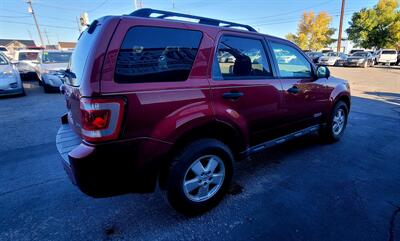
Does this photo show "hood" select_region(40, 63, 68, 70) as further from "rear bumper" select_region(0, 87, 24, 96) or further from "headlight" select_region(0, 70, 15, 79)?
"rear bumper" select_region(0, 87, 24, 96)

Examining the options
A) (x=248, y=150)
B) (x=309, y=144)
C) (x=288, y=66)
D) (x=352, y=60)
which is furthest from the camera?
(x=352, y=60)

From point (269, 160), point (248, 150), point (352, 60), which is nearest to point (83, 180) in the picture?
point (248, 150)

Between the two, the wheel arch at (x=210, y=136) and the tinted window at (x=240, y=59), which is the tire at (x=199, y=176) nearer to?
the wheel arch at (x=210, y=136)

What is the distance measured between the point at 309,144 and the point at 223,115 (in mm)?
2702

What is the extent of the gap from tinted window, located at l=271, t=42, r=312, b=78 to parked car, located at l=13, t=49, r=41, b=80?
13.9 meters

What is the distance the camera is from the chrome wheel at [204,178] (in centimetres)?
232

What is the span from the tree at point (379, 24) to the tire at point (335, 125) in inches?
1472

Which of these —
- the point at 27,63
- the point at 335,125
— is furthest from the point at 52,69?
the point at 335,125

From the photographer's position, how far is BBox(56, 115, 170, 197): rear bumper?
71.4 inches

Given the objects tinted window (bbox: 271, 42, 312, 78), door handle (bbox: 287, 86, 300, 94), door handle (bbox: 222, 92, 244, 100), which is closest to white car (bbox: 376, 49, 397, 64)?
tinted window (bbox: 271, 42, 312, 78)

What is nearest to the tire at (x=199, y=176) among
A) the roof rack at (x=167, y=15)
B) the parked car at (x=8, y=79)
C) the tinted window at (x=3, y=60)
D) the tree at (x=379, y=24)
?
the roof rack at (x=167, y=15)

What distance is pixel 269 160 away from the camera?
3709 millimetres

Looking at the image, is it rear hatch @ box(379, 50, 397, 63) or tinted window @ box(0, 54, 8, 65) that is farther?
rear hatch @ box(379, 50, 397, 63)

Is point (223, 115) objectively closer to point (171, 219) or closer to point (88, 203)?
point (171, 219)
